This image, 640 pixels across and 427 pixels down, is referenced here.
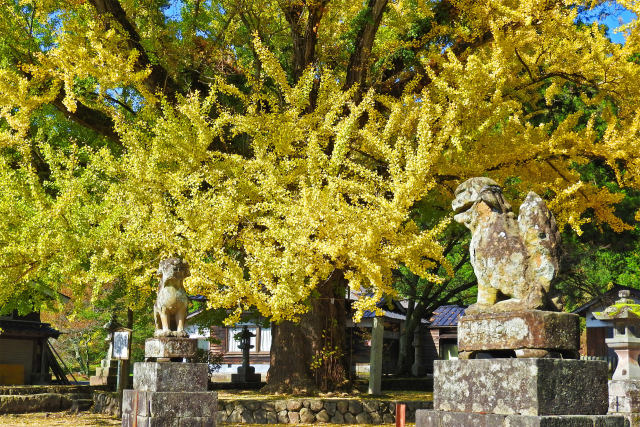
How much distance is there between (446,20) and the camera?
1493 cm

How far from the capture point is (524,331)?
438 centimetres

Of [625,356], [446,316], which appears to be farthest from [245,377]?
[625,356]

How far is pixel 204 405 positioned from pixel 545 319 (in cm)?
633

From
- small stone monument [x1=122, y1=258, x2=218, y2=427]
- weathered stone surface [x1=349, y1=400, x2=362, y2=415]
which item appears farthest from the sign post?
small stone monument [x1=122, y1=258, x2=218, y2=427]

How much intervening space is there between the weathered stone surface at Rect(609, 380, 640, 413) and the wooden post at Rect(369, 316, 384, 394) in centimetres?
620

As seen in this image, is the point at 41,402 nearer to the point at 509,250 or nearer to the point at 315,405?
the point at 315,405

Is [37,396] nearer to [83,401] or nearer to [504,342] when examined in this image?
[83,401]

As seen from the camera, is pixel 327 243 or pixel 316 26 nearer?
pixel 327 243

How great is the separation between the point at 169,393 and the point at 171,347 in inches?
25.4

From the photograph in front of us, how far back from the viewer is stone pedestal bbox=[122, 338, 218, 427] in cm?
916

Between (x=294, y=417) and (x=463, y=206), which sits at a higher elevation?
(x=463, y=206)

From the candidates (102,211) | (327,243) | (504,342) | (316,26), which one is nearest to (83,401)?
(102,211)

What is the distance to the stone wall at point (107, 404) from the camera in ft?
51.9

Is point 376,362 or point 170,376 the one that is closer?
point 170,376
